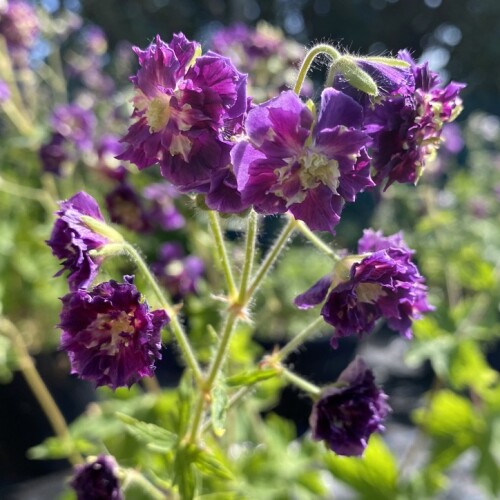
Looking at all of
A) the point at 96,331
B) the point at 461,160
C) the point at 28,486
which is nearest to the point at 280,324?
the point at 28,486

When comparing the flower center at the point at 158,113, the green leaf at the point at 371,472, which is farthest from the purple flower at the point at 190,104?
the green leaf at the point at 371,472

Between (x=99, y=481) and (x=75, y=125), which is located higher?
(x=75, y=125)

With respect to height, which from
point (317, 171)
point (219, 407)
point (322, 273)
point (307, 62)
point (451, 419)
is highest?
point (307, 62)

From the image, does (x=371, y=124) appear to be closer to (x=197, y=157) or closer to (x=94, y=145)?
(x=197, y=157)

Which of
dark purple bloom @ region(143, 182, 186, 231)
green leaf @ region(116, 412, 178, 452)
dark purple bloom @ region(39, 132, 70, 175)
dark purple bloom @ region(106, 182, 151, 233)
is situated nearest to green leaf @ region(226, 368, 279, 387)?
green leaf @ region(116, 412, 178, 452)

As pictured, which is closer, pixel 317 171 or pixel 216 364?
pixel 317 171

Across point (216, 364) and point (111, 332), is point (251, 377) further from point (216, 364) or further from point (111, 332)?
point (111, 332)

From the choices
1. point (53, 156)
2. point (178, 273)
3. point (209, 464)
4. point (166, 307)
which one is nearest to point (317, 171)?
point (166, 307)
